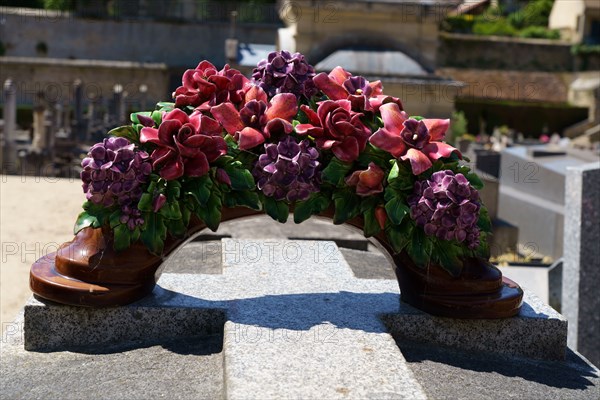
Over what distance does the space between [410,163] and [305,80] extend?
1.42ft

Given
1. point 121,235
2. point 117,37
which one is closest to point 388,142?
point 121,235

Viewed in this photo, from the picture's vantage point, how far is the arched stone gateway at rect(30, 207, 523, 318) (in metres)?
2.32

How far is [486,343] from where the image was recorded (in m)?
2.47

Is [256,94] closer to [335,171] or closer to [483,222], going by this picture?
[335,171]

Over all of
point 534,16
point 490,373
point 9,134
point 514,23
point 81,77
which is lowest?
point 9,134

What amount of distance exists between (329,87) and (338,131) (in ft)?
0.70

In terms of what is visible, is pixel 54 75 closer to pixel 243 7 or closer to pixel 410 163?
pixel 243 7

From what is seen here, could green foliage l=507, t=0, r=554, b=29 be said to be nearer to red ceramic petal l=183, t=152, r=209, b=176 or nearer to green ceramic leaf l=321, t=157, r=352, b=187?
green ceramic leaf l=321, t=157, r=352, b=187

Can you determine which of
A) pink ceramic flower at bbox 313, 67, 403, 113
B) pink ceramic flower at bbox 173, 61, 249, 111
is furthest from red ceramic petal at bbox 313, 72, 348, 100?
pink ceramic flower at bbox 173, 61, 249, 111

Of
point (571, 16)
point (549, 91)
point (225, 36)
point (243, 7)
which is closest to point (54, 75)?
point (225, 36)

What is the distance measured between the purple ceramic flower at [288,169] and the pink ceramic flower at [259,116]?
0.05 metres

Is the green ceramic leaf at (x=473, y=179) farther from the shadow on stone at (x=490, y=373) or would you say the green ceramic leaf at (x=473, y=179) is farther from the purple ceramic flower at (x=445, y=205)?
the shadow on stone at (x=490, y=373)

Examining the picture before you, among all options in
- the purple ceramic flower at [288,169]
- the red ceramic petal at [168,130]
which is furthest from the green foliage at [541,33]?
the red ceramic petal at [168,130]

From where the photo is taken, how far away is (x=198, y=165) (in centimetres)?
228
